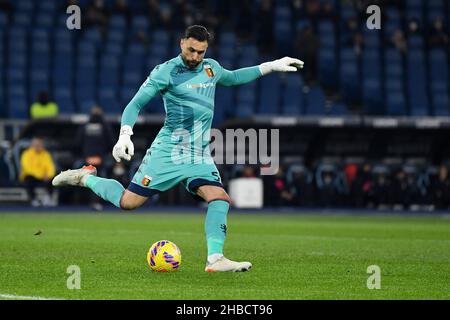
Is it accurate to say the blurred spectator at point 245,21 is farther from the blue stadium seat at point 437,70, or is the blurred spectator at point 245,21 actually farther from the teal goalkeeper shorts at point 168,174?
the teal goalkeeper shorts at point 168,174

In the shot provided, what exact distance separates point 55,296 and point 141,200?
2.52m

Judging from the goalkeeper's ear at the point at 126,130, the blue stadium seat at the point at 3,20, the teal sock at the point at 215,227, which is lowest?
the teal sock at the point at 215,227

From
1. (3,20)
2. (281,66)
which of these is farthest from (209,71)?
(3,20)

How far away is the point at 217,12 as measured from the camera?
28.9 meters

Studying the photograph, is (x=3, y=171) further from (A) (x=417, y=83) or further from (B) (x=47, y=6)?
(A) (x=417, y=83)

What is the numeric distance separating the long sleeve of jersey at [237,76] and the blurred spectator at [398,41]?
18.0 meters

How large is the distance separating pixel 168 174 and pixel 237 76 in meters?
1.29

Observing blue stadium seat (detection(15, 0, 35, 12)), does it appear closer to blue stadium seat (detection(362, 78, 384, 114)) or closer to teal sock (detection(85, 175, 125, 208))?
blue stadium seat (detection(362, 78, 384, 114))

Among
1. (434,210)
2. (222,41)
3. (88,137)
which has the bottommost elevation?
(434,210)

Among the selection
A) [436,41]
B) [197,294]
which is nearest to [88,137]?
[436,41]

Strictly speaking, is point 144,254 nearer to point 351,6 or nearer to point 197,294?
point 197,294

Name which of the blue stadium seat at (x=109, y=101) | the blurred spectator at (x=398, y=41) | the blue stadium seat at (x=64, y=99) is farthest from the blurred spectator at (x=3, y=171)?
the blurred spectator at (x=398, y=41)

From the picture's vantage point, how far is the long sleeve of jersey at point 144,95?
31.1 feet

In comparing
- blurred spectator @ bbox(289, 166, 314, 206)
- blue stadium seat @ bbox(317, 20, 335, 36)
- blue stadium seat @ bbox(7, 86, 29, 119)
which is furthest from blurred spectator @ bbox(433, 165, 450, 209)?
blue stadium seat @ bbox(7, 86, 29, 119)
